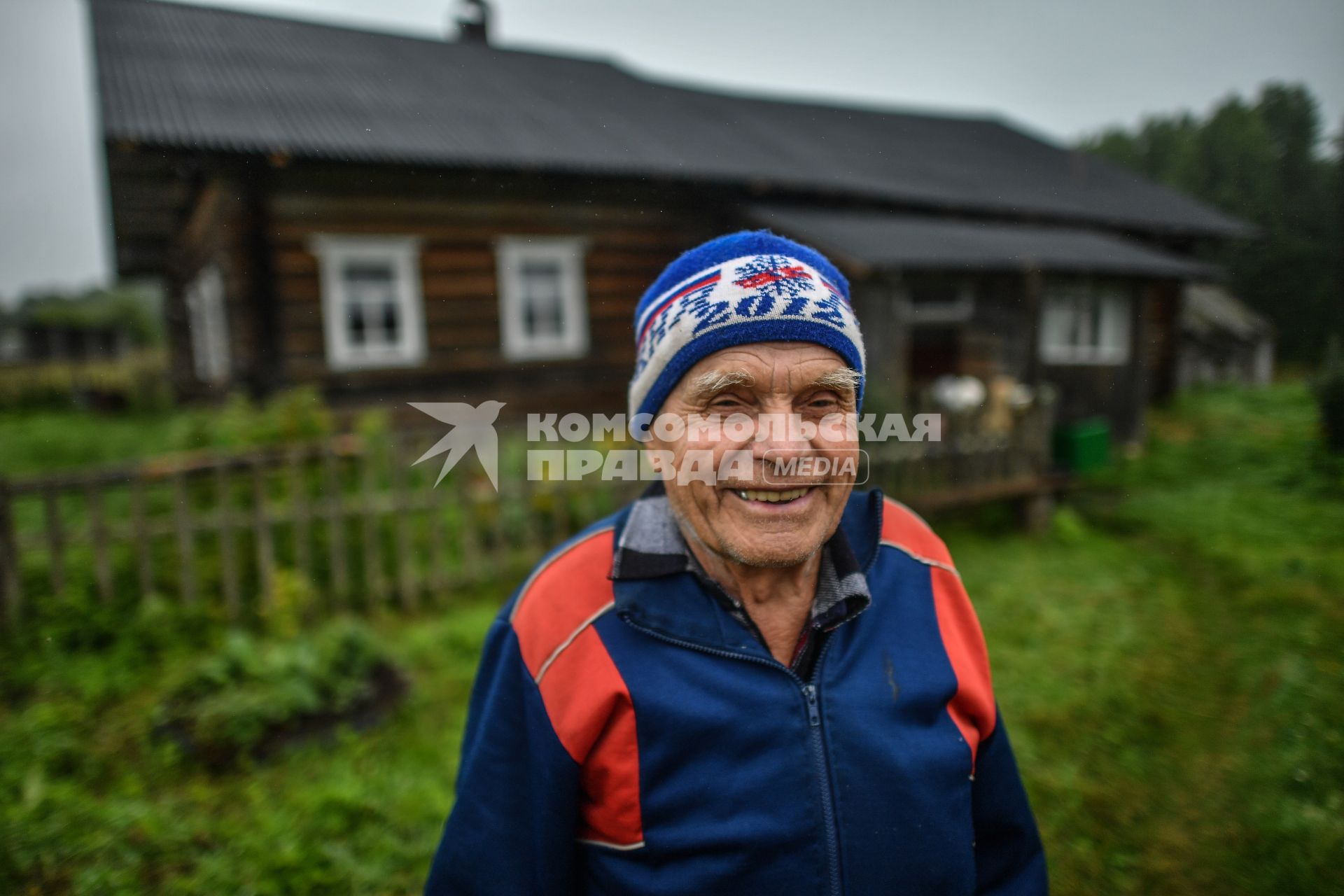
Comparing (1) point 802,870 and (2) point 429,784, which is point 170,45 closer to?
(2) point 429,784

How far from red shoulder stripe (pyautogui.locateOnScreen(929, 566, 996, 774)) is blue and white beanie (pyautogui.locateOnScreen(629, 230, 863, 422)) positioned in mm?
518

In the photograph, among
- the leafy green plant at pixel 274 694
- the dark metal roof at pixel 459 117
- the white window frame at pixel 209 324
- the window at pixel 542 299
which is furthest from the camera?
the white window frame at pixel 209 324

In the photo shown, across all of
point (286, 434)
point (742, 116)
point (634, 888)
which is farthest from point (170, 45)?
point (634, 888)

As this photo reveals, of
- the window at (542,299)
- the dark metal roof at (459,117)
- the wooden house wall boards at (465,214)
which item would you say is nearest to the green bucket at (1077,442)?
the wooden house wall boards at (465,214)

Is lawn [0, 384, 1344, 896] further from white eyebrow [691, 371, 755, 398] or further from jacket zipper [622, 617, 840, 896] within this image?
white eyebrow [691, 371, 755, 398]

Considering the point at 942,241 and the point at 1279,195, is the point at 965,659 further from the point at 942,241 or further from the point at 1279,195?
the point at 942,241

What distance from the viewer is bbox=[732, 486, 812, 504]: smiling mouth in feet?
4.10

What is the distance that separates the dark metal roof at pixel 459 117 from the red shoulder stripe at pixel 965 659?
9.36ft

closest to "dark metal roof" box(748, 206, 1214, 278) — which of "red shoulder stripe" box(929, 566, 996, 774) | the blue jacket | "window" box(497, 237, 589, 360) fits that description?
"red shoulder stripe" box(929, 566, 996, 774)

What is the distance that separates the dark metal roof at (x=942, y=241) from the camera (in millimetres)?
3193

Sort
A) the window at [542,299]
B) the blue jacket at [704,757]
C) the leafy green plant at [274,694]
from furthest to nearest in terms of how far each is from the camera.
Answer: the window at [542,299], the leafy green plant at [274,694], the blue jacket at [704,757]

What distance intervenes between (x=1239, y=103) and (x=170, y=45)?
37.3 ft

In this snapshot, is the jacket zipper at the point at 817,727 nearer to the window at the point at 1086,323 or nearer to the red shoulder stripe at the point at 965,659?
the red shoulder stripe at the point at 965,659

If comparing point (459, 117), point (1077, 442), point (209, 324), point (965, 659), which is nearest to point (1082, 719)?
point (965, 659)
